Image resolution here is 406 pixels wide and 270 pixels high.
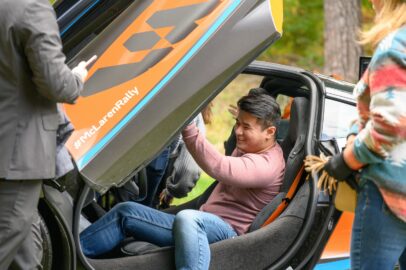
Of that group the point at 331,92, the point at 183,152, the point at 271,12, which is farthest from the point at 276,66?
the point at 271,12

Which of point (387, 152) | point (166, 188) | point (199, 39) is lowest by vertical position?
→ point (166, 188)

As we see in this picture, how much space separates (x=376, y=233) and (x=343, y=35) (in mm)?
5943

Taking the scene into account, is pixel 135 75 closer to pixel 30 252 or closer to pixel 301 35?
pixel 30 252

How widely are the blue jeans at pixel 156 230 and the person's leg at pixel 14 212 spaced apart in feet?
2.18

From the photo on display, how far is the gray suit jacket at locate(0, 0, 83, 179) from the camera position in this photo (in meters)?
3.35

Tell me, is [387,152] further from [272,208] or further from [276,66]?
[276,66]

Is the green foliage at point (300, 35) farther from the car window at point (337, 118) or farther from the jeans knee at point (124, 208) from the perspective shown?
the jeans knee at point (124, 208)

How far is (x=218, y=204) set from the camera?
14.8 feet

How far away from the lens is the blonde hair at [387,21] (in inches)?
124

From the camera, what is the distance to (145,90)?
143 inches

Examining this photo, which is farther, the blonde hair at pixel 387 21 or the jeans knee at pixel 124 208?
the jeans knee at pixel 124 208

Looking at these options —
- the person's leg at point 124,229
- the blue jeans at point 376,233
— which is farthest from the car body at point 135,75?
the blue jeans at point 376,233

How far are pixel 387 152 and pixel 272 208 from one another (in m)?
1.28

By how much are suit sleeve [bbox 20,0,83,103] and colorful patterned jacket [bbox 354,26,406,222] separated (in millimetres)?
1124
